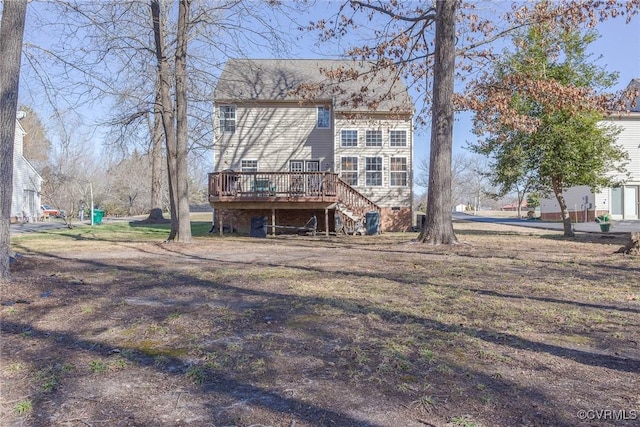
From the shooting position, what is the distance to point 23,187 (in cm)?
2762

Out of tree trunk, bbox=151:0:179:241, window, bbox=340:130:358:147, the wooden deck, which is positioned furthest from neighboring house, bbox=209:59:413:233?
tree trunk, bbox=151:0:179:241

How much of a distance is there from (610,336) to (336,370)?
242cm

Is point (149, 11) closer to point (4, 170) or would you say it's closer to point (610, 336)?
point (4, 170)

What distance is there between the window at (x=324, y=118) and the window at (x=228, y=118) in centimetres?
389

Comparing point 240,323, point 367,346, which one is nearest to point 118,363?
point 240,323

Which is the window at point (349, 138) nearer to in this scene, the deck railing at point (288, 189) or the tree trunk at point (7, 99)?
the deck railing at point (288, 189)

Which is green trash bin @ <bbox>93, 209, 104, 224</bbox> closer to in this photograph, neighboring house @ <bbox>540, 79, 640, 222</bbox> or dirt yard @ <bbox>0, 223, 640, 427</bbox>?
dirt yard @ <bbox>0, 223, 640, 427</bbox>

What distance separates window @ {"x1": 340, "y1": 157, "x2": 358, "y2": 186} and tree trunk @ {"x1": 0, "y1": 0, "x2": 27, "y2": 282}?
1470 centimetres

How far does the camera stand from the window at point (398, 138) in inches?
782

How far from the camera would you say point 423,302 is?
15.5 feet

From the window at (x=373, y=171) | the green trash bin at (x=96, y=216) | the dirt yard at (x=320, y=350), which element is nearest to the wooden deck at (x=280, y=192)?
the window at (x=373, y=171)

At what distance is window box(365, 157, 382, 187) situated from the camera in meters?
19.8

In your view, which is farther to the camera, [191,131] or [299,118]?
[299,118]

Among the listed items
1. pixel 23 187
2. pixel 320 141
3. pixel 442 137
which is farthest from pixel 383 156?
pixel 23 187
